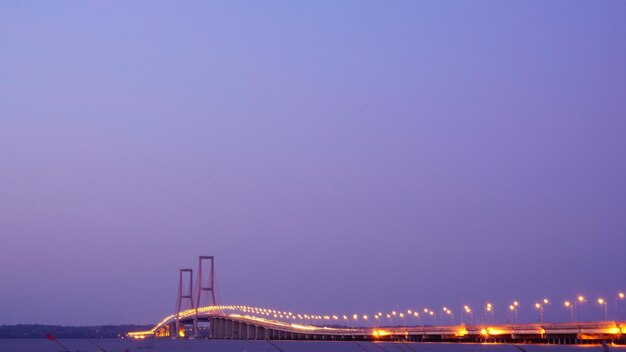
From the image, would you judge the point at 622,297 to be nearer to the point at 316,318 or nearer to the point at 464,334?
the point at 464,334

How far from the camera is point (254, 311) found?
196 metres

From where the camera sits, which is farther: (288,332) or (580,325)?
(288,332)

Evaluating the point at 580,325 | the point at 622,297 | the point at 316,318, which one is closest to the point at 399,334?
the point at 316,318

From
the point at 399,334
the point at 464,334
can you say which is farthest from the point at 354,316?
the point at 464,334

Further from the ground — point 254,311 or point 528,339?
point 254,311

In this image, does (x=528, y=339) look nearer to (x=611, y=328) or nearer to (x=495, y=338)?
(x=495, y=338)

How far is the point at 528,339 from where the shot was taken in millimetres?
121188

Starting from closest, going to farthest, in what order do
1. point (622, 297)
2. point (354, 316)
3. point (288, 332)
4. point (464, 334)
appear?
point (622, 297) < point (464, 334) < point (354, 316) < point (288, 332)

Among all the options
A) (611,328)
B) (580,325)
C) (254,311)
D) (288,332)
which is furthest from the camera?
(254,311)

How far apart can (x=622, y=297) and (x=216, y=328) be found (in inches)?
4584

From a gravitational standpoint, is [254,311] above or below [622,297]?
above

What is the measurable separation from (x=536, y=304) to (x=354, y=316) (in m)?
54.2

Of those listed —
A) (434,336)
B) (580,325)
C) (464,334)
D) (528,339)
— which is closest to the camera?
(580,325)

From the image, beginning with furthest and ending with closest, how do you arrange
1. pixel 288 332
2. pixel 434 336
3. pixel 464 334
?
pixel 288 332 < pixel 434 336 < pixel 464 334
